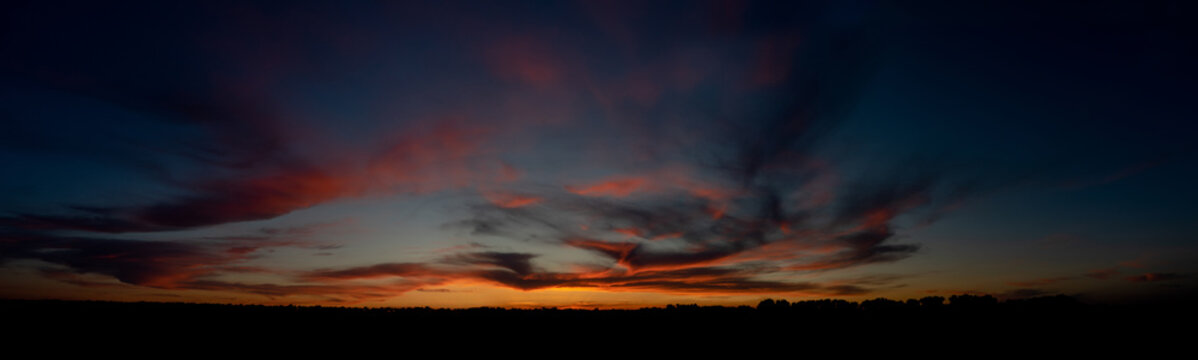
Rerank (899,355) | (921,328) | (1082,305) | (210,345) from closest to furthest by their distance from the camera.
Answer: (899,355)
(210,345)
(921,328)
(1082,305)

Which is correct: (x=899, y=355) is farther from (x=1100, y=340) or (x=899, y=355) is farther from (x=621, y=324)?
(x=621, y=324)

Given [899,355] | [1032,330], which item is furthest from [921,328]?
[899,355]

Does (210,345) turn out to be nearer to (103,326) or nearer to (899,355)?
(103,326)

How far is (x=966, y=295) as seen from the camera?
137 feet

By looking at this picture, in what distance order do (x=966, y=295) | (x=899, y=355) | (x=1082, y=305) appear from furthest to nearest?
(x=966, y=295), (x=1082, y=305), (x=899, y=355)

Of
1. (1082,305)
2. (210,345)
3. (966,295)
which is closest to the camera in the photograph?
(210,345)

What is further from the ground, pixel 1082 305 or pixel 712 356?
pixel 1082 305

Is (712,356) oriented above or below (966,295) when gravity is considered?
below

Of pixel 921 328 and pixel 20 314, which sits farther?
pixel 20 314

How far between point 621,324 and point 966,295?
99.4 ft

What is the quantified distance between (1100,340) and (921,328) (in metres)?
8.47

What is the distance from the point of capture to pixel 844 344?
29.0 m

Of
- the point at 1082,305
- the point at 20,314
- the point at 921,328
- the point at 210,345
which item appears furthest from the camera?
the point at 20,314

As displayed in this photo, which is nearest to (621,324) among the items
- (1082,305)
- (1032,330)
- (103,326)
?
(1032,330)
